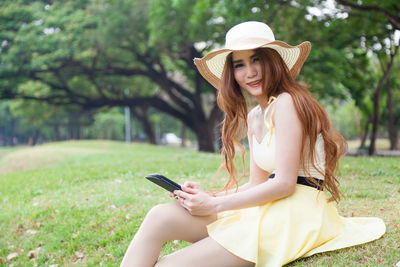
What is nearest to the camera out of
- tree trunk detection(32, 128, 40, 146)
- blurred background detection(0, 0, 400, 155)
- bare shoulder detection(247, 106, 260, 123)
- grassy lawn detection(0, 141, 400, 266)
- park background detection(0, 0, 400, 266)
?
bare shoulder detection(247, 106, 260, 123)

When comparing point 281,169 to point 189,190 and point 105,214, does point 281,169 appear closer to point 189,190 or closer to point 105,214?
point 189,190

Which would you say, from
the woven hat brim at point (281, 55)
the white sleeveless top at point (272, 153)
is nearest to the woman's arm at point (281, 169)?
the white sleeveless top at point (272, 153)

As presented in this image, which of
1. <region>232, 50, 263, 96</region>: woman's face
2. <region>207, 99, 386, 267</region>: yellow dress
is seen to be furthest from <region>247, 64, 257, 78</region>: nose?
<region>207, 99, 386, 267</region>: yellow dress

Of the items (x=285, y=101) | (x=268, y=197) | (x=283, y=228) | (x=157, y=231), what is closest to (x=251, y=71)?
(x=285, y=101)

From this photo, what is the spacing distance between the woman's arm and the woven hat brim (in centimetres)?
36

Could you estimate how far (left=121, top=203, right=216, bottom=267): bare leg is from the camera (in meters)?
2.38

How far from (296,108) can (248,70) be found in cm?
44

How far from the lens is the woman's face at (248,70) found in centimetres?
254

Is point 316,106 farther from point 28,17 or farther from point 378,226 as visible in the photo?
point 28,17

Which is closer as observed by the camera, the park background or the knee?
the knee

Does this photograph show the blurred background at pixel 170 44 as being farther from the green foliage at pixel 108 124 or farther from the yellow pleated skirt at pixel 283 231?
the green foliage at pixel 108 124

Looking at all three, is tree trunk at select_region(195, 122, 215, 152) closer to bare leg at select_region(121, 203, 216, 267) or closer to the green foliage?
bare leg at select_region(121, 203, 216, 267)

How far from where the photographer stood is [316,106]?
238cm

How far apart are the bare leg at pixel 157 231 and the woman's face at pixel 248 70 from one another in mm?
903
